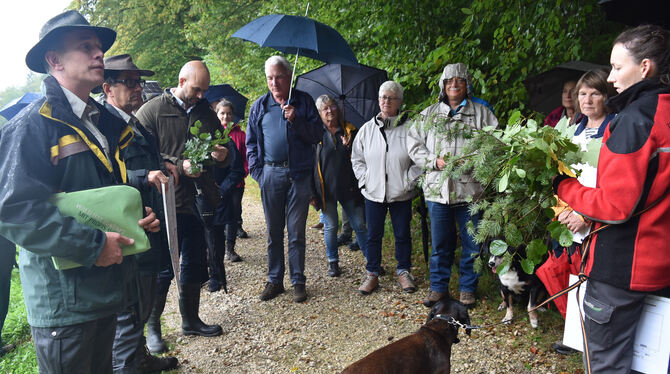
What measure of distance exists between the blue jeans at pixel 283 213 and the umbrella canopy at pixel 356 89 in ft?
7.43

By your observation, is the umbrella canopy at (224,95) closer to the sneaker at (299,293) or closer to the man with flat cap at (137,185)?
the sneaker at (299,293)

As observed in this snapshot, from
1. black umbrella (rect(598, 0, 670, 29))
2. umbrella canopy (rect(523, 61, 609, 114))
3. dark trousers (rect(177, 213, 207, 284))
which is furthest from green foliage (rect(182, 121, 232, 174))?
umbrella canopy (rect(523, 61, 609, 114))

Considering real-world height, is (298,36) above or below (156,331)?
above

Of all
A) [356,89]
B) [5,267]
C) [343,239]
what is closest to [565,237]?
[5,267]

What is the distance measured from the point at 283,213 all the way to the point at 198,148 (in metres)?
1.50

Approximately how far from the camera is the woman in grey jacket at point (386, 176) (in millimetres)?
5121

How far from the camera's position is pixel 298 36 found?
484 centimetres

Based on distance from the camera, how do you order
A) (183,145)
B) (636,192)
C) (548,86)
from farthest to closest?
(548,86), (183,145), (636,192)

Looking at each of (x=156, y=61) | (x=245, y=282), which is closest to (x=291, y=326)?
(x=245, y=282)

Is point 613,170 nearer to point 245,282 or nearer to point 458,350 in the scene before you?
point 458,350

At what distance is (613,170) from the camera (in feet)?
6.26

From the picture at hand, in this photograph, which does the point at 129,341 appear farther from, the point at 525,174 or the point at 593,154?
the point at 593,154

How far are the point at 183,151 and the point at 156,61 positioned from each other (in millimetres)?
15313

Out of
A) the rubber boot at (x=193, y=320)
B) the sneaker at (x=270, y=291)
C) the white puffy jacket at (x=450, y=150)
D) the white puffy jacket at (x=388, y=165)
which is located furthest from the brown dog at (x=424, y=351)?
the sneaker at (x=270, y=291)
